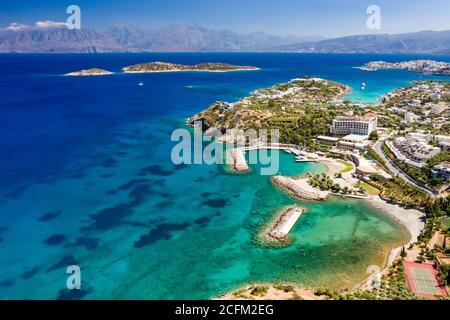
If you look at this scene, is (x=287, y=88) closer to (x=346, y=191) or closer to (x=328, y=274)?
(x=346, y=191)

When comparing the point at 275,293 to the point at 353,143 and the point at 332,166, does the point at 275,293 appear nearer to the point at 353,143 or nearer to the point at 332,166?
the point at 332,166

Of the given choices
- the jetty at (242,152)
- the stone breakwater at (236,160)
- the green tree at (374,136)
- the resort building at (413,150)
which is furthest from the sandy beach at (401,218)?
the green tree at (374,136)

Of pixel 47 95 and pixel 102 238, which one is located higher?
pixel 47 95

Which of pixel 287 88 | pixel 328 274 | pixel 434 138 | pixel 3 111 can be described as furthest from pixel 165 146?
pixel 287 88

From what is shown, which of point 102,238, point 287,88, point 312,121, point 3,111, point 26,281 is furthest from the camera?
point 287,88

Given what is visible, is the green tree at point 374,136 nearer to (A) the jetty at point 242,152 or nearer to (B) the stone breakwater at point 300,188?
(A) the jetty at point 242,152
